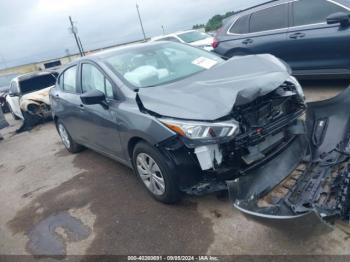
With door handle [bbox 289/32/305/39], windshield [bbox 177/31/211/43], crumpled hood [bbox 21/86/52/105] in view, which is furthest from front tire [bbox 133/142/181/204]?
windshield [bbox 177/31/211/43]

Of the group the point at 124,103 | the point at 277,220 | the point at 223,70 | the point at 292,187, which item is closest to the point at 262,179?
the point at 292,187

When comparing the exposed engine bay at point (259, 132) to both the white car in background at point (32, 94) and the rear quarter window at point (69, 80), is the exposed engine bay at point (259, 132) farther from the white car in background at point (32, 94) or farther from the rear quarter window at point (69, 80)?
the white car in background at point (32, 94)

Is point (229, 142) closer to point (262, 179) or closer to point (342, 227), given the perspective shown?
point (262, 179)

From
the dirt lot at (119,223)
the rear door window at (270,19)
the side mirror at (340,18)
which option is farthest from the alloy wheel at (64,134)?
the side mirror at (340,18)

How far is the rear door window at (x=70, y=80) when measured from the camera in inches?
195

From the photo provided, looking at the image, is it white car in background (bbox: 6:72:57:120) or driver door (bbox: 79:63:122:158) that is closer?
driver door (bbox: 79:63:122:158)

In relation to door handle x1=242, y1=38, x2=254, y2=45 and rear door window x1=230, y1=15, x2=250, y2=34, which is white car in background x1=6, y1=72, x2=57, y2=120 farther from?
door handle x1=242, y1=38, x2=254, y2=45

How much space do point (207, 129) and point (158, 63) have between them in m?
1.59

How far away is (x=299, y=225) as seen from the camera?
7.42ft

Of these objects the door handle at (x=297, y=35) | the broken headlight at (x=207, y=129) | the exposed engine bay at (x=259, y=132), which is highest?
the door handle at (x=297, y=35)

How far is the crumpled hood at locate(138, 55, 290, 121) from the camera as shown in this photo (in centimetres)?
291

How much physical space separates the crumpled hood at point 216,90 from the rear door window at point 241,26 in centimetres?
344

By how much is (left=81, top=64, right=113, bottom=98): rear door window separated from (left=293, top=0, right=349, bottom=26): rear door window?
4.00 metres

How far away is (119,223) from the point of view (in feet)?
11.6
